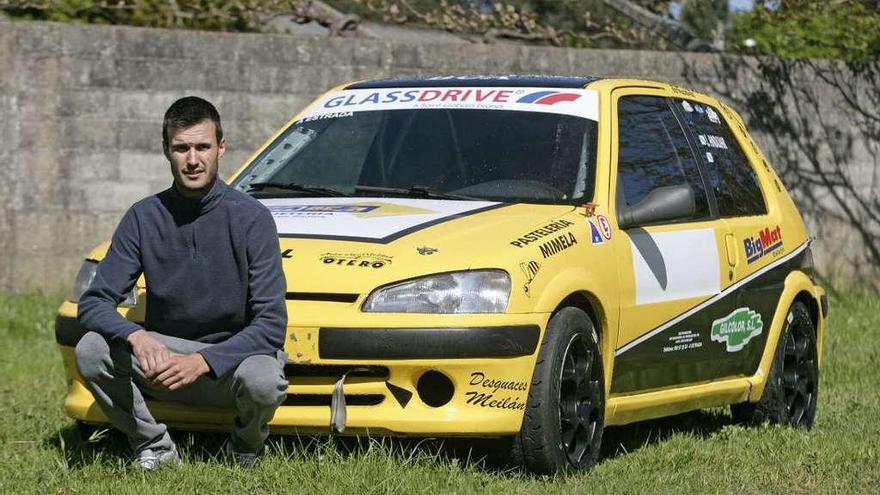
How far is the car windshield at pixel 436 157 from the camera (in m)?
6.74

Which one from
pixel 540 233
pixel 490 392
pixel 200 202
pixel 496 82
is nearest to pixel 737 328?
pixel 496 82

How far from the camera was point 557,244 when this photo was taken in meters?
6.07

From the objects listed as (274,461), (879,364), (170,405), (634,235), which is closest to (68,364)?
(170,405)

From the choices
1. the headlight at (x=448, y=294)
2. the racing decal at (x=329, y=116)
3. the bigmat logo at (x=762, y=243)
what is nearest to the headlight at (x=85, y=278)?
the headlight at (x=448, y=294)

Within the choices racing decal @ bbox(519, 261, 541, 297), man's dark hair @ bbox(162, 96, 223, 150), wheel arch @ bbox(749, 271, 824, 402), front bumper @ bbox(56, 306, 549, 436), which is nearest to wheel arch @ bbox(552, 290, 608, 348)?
racing decal @ bbox(519, 261, 541, 297)

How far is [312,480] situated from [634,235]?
1861 millimetres

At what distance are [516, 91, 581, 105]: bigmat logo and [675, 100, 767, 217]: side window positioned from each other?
0.89 m

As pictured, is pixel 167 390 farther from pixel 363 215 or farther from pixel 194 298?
pixel 363 215

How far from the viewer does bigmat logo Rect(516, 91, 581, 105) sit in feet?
23.3

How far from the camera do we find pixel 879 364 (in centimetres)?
992

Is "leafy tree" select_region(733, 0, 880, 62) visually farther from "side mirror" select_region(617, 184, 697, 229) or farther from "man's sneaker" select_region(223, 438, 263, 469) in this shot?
"man's sneaker" select_region(223, 438, 263, 469)

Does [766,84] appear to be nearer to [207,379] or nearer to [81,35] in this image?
[81,35]

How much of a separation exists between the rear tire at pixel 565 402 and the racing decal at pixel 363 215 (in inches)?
24.1

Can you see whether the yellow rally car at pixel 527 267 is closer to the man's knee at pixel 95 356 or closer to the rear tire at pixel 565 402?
the rear tire at pixel 565 402
